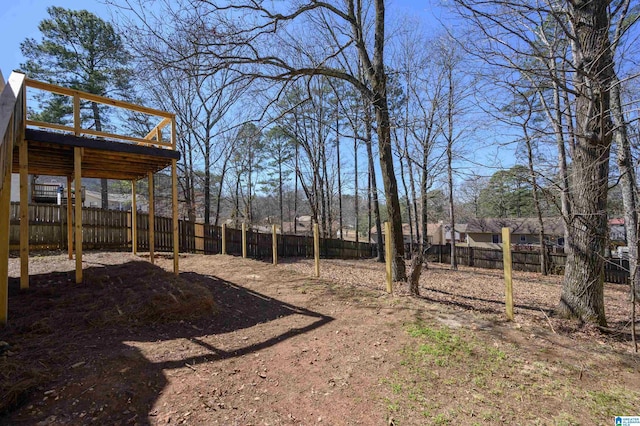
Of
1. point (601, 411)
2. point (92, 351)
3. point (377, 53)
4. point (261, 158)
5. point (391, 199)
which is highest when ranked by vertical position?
point (261, 158)

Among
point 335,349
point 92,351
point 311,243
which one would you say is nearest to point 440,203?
point 311,243

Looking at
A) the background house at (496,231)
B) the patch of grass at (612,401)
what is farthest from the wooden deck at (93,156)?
the background house at (496,231)

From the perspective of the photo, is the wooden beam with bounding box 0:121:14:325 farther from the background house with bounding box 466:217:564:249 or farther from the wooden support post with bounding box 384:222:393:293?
the background house with bounding box 466:217:564:249

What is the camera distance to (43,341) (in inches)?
131

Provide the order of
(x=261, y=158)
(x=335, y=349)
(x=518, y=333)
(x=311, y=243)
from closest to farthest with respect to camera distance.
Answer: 1. (x=335, y=349)
2. (x=518, y=333)
3. (x=311, y=243)
4. (x=261, y=158)

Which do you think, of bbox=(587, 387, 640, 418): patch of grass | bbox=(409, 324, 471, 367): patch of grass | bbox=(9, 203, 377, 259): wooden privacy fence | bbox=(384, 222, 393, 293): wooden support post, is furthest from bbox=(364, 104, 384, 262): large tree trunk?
bbox=(587, 387, 640, 418): patch of grass

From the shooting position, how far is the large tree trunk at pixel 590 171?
13.0 ft

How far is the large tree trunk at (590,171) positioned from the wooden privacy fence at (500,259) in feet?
27.8

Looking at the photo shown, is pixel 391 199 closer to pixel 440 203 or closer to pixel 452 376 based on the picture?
pixel 452 376

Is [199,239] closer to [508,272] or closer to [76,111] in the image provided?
[76,111]

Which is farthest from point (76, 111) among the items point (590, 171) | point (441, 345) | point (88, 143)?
point (590, 171)

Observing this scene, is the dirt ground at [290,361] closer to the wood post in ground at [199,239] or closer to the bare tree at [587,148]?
the bare tree at [587,148]

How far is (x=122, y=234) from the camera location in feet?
34.6

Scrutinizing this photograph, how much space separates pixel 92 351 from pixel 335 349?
8.69 feet
